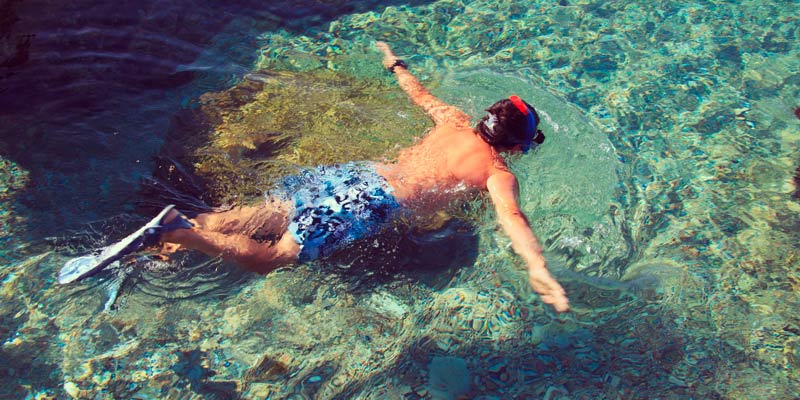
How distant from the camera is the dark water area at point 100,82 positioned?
13.0ft

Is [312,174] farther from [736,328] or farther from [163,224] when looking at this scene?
[736,328]

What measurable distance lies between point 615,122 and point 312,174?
9.65 ft

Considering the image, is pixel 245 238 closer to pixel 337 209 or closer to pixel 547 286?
pixel 337 209

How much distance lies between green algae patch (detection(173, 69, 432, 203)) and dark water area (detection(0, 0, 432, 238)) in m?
0.37

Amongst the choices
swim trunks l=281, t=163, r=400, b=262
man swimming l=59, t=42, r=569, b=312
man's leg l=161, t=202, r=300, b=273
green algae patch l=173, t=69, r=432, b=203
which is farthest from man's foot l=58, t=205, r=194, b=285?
green algae patch l=173, t=69, r=432, b=203

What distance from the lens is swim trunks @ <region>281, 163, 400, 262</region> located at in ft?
11.1

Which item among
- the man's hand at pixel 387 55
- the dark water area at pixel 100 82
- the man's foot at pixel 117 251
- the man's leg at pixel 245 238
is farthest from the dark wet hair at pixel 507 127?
the dark water area at pixel 100 82

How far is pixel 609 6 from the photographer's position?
21.0 ft

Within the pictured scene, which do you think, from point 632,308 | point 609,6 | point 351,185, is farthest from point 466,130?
point 609,6

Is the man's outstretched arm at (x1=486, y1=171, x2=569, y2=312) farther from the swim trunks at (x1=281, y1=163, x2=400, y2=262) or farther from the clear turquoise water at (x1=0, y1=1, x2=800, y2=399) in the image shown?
the swim trunks at (x1=281, y1=163, x2=400, y2=262)

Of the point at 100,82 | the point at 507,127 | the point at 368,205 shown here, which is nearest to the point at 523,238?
the point at 507,127

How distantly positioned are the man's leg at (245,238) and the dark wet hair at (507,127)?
4.77ft

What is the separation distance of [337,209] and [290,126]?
55.0 inches

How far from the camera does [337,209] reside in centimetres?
343
